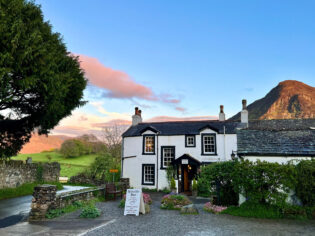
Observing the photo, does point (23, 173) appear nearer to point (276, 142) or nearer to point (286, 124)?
point (276, 142)

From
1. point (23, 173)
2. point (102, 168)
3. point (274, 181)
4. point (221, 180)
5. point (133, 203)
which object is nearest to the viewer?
point (274, 181)

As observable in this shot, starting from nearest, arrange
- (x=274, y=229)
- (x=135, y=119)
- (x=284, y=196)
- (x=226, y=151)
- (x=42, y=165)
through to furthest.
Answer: (x=274, y=229), (x=284, y=196), (x=226, y=151), (x=42, y=165), (x=135, y=119)

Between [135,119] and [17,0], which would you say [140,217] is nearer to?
[17,0]

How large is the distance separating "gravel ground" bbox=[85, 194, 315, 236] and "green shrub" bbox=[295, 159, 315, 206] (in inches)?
50.4

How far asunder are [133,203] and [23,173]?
17066 millimetres

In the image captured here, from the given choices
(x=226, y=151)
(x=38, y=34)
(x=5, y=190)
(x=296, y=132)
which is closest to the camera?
(x=38, y=34)

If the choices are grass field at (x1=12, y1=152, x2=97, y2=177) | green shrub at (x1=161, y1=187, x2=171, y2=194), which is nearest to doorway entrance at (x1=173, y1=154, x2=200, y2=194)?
green shrub at (x1=161, y1=187, x2=171, y2=194)

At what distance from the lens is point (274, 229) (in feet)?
32.4

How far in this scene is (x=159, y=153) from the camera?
87.5 ft

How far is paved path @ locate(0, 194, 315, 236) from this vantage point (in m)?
9.39

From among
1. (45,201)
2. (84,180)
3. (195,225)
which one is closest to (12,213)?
(45,201)

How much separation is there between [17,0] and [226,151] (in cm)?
2148

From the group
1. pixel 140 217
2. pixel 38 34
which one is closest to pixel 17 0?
pixel 38 34

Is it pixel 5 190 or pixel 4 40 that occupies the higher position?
pixel 4 40
